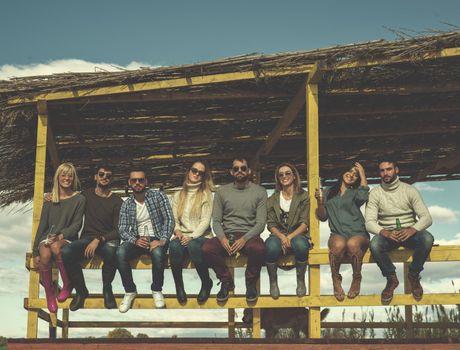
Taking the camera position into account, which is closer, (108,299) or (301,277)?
(301,277)

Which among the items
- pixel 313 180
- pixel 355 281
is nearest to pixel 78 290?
pixel 313 180

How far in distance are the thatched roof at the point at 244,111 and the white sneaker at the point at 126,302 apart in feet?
8.22

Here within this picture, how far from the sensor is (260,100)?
360 inches

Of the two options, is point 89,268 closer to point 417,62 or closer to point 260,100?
point 260,100

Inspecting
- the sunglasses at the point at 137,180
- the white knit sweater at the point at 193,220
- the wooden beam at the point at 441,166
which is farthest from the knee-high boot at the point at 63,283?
the wooden beam at the point at 441,166

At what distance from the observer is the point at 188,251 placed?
748 cm

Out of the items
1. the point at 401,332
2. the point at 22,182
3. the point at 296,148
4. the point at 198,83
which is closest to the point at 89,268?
the point at 198,83

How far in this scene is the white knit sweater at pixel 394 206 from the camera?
7512mm

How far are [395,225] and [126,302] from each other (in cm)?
318

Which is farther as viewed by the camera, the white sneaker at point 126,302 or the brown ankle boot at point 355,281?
the white sneaker at point 126,302

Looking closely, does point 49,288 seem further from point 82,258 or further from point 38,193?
point 38,193

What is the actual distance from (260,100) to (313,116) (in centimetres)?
127

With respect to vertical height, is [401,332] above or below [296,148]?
below

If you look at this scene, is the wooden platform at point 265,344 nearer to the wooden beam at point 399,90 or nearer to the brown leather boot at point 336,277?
the brown leather boot at point 336,277
